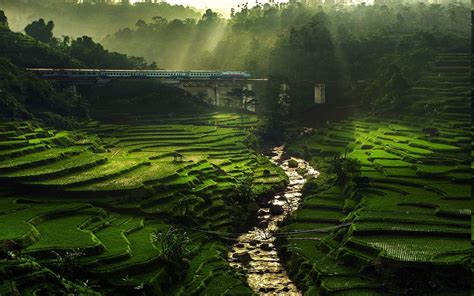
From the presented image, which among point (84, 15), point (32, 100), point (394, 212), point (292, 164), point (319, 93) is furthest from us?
point (84, 15)

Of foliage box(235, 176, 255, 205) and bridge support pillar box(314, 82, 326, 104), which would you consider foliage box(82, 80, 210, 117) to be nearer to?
bridge support pillar box(314, 82, 326, 104)

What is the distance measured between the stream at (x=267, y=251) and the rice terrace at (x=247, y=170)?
159 mm

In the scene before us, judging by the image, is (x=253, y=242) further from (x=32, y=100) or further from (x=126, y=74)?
(x=126, y=74)

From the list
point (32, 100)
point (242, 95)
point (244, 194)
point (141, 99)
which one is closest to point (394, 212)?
point (244, 194)

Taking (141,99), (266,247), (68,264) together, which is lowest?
(266,247)

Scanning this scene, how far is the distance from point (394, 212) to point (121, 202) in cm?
1953

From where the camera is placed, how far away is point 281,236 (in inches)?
1443

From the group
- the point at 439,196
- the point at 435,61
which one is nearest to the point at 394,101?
the point at 435,61

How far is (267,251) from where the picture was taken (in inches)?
1405

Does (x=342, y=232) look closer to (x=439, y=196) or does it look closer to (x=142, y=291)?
(x=439, y=196)

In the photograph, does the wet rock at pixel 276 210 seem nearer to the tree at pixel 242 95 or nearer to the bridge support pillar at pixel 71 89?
the tree at pixel 242 95

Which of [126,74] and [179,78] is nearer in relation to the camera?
[126,74]

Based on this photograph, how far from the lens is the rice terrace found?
2786 centimetres

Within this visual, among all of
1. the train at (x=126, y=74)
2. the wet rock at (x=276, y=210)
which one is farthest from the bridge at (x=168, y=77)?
the wet rock at (x=276, y=210)
